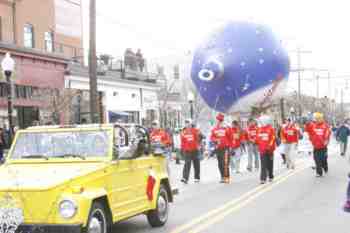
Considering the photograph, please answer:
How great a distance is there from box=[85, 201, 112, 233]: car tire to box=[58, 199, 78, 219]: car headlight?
0.93ft

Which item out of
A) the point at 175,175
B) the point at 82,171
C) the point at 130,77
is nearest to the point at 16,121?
the point at 175,175

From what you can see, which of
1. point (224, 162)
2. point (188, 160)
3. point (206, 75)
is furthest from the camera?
point (206, 75)

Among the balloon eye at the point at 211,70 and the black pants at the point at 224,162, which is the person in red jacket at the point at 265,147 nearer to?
the black pants at the point at 224,162

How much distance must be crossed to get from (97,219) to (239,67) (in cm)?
1024

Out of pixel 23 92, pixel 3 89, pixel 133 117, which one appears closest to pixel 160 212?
pixel 3 89

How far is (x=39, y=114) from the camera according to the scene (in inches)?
1038

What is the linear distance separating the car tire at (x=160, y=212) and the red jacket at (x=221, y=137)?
6707 millimetres

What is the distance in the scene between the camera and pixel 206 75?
17.7 m

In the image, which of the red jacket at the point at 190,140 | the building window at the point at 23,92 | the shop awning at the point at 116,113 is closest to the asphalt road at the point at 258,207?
the red jacket at the point at 190,140

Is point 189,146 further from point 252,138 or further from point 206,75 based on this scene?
point 252,138

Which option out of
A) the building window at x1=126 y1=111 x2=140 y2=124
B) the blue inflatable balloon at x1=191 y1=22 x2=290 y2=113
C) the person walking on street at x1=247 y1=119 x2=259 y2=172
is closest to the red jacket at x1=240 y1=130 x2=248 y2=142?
the person walking on street at x1=247 y1=119 x2=259 y2=172

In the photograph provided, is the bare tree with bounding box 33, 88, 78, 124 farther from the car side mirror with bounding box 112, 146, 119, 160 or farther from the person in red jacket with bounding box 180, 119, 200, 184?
the car side mirror with bounding box 112, 146, 119, 160

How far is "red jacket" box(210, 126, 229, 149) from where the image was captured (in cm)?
1686

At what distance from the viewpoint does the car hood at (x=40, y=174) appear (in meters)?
7.28
